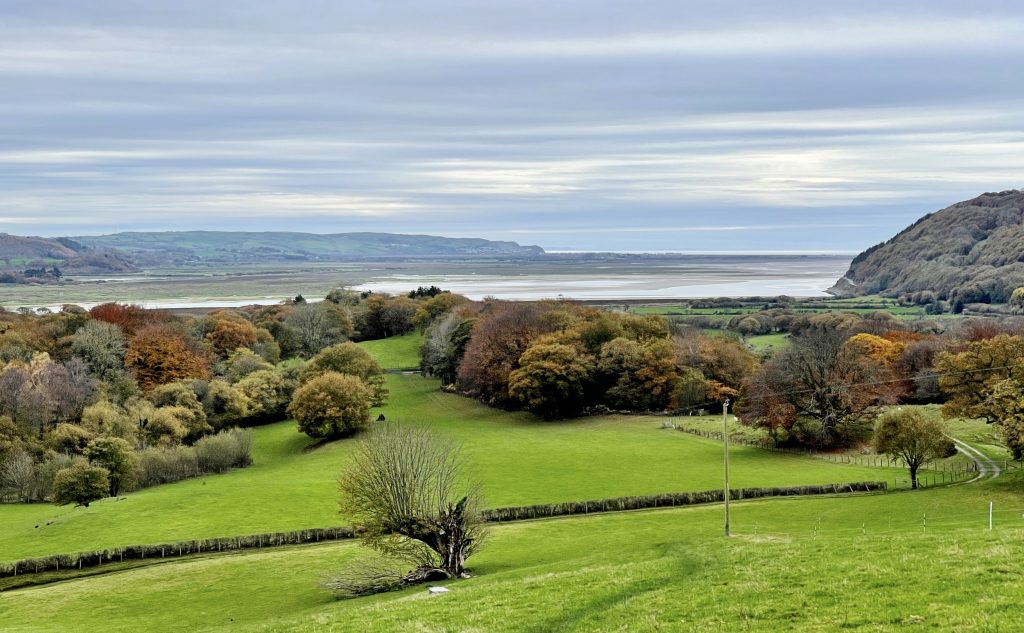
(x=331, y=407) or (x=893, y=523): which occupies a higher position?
(x=893, y=523)

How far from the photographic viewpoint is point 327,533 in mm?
44875

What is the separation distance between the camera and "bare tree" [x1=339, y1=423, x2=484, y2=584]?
115 ft

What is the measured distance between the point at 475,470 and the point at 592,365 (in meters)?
24.6

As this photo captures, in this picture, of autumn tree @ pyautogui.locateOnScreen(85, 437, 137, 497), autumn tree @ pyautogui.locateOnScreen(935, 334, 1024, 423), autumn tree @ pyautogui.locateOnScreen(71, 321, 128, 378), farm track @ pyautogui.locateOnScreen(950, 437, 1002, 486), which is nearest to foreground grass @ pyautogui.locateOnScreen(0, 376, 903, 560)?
autumn tree @ pyautogui.locateOnScreen(85, 437, 137, 497)

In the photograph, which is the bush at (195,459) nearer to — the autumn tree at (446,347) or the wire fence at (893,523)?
the autumn tree at (446,347)

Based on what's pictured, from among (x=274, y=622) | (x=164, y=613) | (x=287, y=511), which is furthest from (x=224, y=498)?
(x=274, y=622)

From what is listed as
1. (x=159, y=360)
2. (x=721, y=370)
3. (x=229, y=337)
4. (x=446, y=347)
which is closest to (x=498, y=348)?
(x=446, y=347)

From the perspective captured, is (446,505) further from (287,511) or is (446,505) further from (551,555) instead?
(287,511)

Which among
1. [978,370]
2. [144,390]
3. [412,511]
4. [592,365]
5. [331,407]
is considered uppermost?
[978,370]

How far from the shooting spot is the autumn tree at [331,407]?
73.2 m

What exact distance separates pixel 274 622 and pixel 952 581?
18.2 metres

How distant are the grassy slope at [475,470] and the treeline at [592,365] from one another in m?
4.70

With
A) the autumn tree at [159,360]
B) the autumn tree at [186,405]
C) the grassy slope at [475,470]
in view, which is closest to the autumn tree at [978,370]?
the grassy slope at [475,470]

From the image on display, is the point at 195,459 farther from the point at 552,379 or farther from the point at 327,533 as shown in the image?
the point at 552,379
